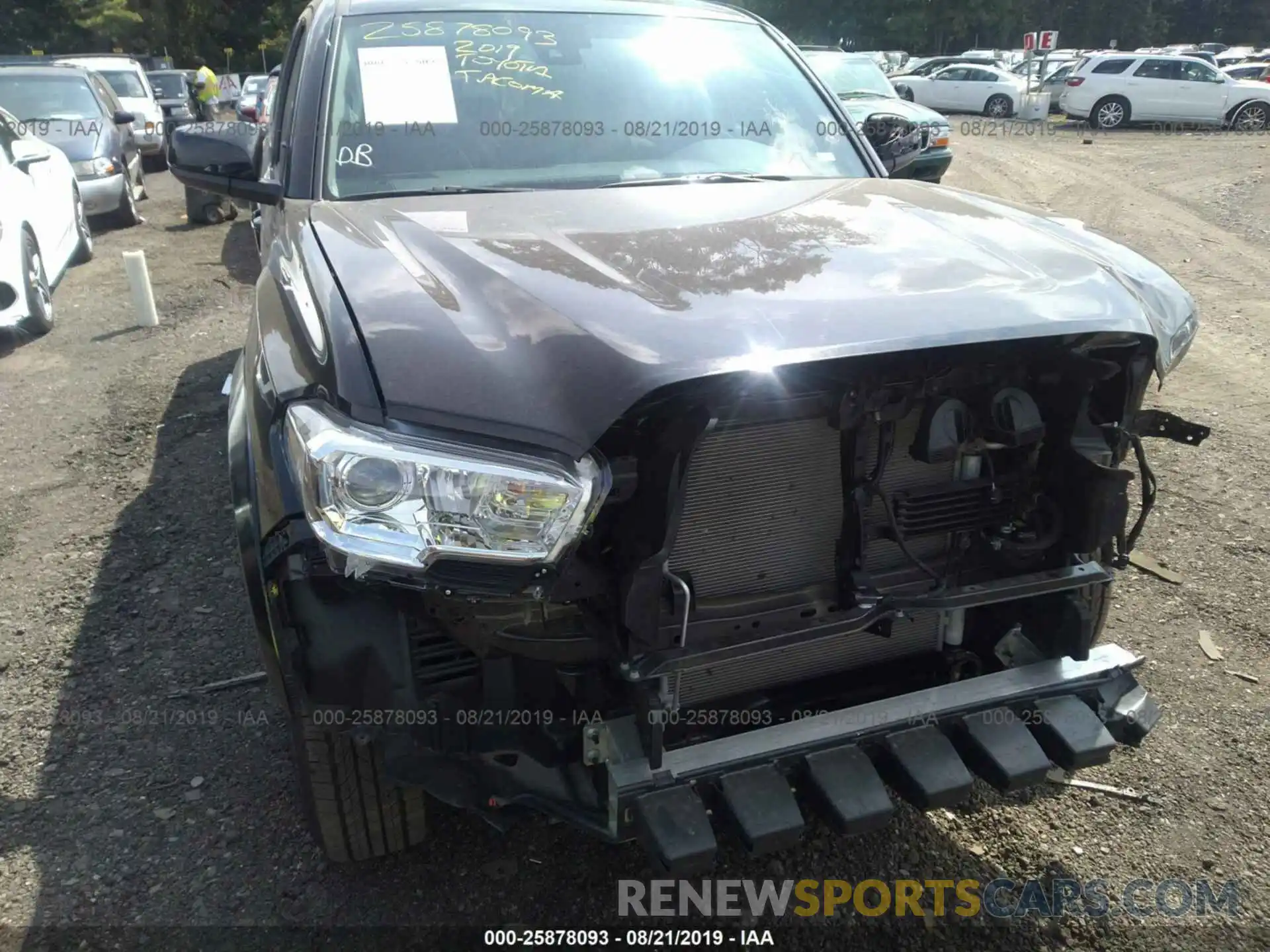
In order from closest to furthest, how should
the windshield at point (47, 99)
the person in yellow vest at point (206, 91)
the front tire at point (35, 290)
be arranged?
the front tire at point (35, 290), the windshield at point (47, 99), the person in yellow vest at point (206, 91)

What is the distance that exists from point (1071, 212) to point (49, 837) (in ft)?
36.8

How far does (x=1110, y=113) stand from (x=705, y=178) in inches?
869

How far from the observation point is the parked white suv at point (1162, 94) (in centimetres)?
2003

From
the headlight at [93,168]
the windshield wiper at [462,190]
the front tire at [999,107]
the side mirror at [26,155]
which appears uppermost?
the windshield wiper at [462,190]

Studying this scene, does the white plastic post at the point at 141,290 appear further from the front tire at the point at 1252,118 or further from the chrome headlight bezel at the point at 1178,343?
the front tire at the point at 1252,118

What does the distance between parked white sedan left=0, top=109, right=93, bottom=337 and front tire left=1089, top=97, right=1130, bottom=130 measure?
67.5 ft

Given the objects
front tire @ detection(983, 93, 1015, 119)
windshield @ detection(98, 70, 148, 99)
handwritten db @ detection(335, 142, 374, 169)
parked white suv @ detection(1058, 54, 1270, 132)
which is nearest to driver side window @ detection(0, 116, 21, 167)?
handwritten db @ detection(335, 142, 374, 169)

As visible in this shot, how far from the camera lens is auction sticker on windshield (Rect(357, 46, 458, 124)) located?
9.11ft

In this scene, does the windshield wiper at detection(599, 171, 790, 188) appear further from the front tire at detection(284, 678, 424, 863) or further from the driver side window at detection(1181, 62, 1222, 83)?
the driver side window at detection(1181, 62, 1222, 83)

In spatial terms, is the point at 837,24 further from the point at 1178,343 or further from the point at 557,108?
the point at 1178,343

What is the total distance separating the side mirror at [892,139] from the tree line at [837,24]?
35.9 meters

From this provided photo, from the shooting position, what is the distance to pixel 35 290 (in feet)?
20.9

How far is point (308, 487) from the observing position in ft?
5.28

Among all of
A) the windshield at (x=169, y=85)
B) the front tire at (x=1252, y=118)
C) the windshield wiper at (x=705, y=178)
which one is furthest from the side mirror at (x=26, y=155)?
the front tire at (x=1252, y=118)
